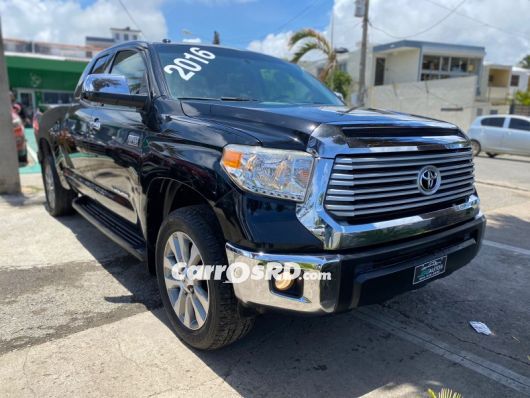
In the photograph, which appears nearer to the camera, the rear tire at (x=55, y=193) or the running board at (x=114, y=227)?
the running board at (x=114, y=227)

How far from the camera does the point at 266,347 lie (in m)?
2.89

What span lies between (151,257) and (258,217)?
133cm

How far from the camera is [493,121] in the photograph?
16406mm

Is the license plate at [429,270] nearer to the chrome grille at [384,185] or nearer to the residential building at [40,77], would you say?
A: the chrome grille at [384,185]

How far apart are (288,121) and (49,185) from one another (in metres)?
4.65

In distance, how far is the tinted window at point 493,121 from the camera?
53.1 ft

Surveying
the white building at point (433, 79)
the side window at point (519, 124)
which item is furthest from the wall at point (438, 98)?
the side window at point (519, 124)

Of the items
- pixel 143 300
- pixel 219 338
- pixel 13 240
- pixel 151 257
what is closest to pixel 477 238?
pixel 219 338

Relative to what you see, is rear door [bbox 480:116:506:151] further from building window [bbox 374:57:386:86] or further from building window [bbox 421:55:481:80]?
building window [bbox 374:57:386:86]

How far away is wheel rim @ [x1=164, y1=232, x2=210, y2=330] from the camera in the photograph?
8.64ft

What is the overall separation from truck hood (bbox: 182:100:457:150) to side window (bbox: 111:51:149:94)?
2.12 feet

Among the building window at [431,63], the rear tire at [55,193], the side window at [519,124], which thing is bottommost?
the rear tire at [55,193]

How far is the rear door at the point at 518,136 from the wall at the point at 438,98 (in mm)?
12443

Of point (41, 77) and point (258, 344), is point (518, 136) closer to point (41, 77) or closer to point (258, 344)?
point (258, 344)
